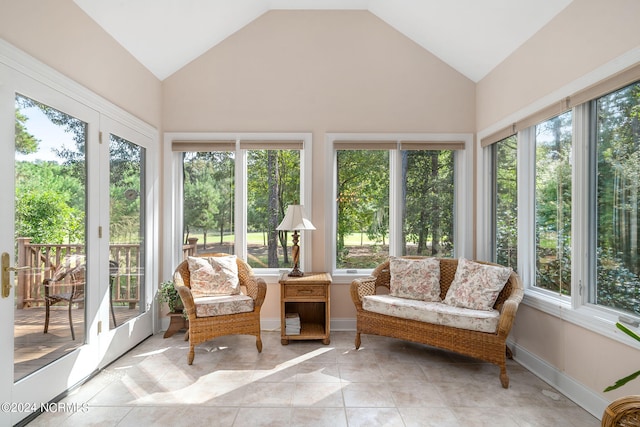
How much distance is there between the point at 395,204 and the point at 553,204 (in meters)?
1.60

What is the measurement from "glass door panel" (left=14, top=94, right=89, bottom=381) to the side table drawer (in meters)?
1.70

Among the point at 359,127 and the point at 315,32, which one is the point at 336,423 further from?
the point at 315,32

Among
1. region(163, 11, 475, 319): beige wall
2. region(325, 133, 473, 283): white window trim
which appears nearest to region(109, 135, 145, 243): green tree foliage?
region(163, 11, 475, 319): beige wall

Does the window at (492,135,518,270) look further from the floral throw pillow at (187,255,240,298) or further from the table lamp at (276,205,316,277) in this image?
the floral throw pillow at (187,255,240,298)

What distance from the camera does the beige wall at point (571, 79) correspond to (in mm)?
2105

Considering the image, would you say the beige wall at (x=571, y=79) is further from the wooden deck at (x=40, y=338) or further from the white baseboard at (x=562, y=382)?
the wooden deck at (x=40, y=338)

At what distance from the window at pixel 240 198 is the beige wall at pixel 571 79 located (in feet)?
7.67

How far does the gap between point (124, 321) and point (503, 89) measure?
429 centimetres

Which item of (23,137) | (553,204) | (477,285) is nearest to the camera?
(23,137)

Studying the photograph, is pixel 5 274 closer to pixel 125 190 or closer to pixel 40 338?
pixel 40 338

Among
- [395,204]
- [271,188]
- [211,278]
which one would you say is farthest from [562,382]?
[271,188]

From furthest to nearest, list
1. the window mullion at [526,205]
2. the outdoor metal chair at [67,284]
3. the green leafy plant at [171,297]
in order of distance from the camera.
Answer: the green leafy plant at [171,297], the window mullion at [526,205], the outdoor metal chair at [67,284]

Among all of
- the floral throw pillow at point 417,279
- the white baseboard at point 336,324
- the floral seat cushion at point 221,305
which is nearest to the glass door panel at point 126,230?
the floral seat cushion at point 221,305

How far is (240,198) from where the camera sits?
4055 millimetres
